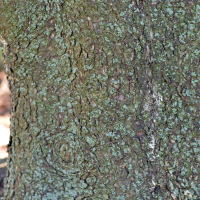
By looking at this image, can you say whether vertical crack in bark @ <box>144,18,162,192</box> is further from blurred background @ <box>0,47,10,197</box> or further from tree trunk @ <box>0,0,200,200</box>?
blurred background @ <box>0,47,10,197</box>

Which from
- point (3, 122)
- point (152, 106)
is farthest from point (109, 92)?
point (3, 122)

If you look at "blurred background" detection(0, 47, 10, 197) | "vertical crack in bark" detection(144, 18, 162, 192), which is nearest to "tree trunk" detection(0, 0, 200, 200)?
"vertical crack in bark" detection(144, 18, 162, 192)

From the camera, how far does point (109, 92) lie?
48.2 inches

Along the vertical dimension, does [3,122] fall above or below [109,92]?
below

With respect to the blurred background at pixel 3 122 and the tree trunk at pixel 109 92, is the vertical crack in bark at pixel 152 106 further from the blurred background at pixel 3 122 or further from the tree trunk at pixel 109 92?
the blurred background at pixel 3 122

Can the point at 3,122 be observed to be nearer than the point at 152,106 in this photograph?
No

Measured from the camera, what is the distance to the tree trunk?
46.3 inches

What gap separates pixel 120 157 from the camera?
127cm

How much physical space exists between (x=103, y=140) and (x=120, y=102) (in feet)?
0.69

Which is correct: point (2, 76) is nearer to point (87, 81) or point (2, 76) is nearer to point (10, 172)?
point (10, 172)

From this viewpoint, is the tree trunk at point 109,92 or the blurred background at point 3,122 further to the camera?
the blurred background at point 3,122

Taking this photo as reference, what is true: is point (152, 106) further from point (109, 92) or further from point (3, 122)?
point (3, 122)

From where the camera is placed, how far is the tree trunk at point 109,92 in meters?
1.18

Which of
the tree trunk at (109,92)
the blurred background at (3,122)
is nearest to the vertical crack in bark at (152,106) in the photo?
the tree trunk at (109,92)
